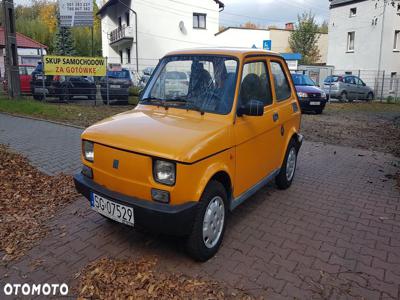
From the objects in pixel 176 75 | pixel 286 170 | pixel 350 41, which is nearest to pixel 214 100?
pixel 176 75

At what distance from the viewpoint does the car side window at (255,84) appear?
14.4 feet

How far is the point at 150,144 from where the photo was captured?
3.41m

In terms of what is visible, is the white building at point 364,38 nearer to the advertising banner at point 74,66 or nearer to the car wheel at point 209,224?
the advertising banner at point 74,66

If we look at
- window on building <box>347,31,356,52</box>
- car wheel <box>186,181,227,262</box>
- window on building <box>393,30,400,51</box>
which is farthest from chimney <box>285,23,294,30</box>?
car wheel <box>186,181,227,262</box>

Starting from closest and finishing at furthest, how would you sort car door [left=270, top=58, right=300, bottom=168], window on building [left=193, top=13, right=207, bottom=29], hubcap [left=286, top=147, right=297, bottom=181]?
car door [left=270, top=58, right=300, bottom=168] < hubcap [left=286, top=147, right=297, bottom=181] < window on building [left=193, top=13, right=207, bottom=29]

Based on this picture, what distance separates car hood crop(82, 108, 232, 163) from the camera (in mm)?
3346

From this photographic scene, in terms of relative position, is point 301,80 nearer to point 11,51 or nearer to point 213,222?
point 11,51

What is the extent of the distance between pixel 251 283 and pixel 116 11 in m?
45.3

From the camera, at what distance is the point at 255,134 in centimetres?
444

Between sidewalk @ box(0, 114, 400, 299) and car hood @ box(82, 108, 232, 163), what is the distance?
3.78 feet

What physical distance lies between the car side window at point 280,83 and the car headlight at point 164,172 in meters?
2.49

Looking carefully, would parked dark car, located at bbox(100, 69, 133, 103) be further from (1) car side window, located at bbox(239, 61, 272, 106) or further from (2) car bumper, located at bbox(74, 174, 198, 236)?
(2) car bumper, located at bbox(74, 174, 198, 236)

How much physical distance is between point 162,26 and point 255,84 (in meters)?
35.9

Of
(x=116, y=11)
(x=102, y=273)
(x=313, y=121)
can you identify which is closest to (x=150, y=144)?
(x=102, y=273)
